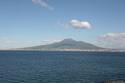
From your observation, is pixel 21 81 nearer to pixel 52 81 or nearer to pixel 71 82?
pixel 52 81

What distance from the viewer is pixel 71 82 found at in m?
71.4

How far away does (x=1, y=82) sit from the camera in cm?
7212

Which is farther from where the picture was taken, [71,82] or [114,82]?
[71,82]

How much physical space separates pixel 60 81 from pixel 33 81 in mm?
7575

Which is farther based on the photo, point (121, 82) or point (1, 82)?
point (1, 82)

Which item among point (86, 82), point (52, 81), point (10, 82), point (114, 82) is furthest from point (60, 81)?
point (114, 82)

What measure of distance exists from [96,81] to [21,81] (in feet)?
69.5

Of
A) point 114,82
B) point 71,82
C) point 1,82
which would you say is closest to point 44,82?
point 71,82

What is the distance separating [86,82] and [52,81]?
9520mm

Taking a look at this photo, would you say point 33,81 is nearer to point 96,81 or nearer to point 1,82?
point 1,82

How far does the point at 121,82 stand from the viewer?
5266 cm

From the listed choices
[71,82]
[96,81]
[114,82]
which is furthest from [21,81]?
[114,82]

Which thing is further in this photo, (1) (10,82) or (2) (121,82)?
(1) (10,82)

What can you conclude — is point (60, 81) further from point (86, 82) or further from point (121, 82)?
point (121, 82)
